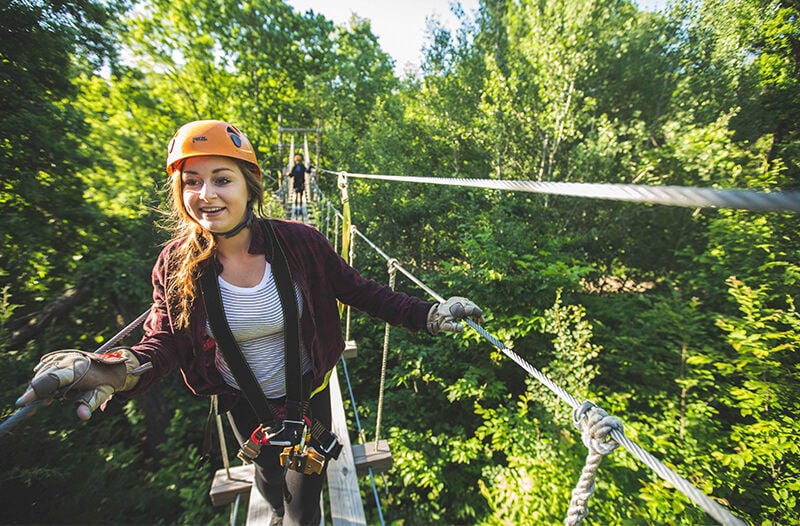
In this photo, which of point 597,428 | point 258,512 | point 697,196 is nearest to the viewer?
point 697,196

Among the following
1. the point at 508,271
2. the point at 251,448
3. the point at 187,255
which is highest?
the point at 187,255

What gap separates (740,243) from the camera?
4.23m

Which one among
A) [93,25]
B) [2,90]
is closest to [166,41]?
[93,25]

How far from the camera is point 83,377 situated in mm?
765

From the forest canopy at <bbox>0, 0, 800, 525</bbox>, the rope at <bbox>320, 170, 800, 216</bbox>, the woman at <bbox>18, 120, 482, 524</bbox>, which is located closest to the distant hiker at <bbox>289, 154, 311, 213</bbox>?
the forest canopy at <bbox>0, 0, 800, 525</bbox>

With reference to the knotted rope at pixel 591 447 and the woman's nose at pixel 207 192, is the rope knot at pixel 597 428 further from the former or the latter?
the woman's nose at pixel 207 192

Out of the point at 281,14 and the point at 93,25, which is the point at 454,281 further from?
the point at 281,14

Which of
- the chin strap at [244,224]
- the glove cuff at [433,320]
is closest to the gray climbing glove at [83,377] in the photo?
the chin strap at [244,224]

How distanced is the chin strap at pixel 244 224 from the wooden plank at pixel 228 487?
1426mm

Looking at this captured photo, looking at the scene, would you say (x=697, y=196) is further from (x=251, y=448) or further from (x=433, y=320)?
(x=251, y=448)

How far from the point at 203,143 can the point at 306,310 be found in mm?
589

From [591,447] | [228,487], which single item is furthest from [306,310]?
[228,487]

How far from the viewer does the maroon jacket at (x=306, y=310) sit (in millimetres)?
1049

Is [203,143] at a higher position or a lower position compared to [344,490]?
higher
